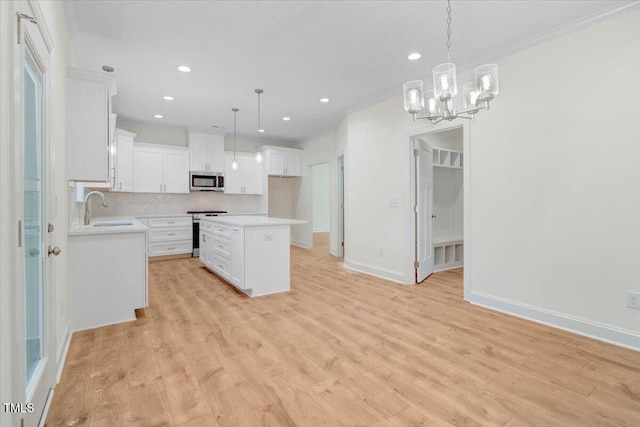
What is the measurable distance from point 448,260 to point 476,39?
11.6ft

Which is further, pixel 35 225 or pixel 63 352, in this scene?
pixel 63 352

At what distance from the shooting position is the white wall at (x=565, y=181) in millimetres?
2486

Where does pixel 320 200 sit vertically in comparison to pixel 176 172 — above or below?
below

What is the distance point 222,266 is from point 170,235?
7.38ft

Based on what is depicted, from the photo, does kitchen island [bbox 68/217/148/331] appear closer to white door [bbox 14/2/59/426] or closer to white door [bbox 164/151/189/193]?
white door [bbox 14/2/59/426]

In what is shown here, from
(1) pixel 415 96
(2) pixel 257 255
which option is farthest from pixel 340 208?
(1) pixel 415 96

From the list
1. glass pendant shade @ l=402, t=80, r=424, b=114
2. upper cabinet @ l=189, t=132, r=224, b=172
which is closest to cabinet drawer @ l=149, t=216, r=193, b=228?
upper cabinet @ l=189, t=132, r=224, b=172

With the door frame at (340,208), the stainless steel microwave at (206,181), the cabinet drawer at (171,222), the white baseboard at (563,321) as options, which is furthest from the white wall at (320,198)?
the white baseboard at (563,321)

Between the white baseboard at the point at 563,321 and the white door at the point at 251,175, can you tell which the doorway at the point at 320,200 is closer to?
the white door at the point at 251,175

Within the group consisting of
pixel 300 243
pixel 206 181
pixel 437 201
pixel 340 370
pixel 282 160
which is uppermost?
pixel 282 160

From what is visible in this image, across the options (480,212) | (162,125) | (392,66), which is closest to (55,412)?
(480,212)

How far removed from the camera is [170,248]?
6.07 metres

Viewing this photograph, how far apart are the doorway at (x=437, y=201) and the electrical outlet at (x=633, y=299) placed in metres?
2.13

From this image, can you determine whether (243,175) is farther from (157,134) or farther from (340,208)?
(340,208)
